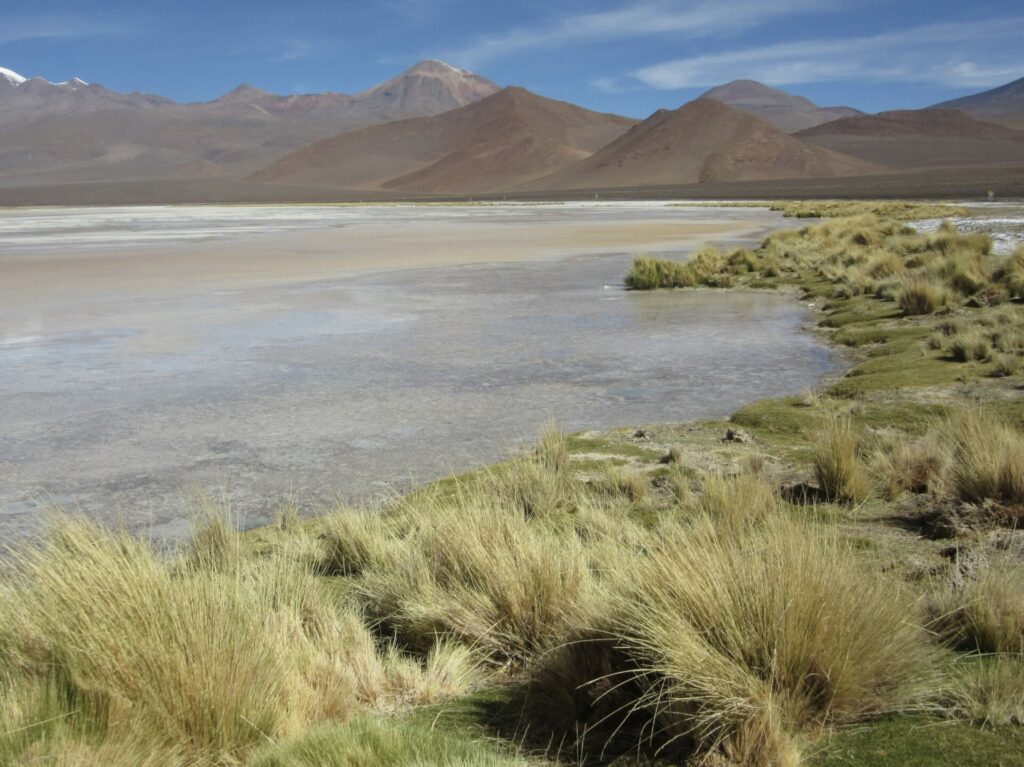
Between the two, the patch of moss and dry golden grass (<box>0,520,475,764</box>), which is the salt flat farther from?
the patch of moss

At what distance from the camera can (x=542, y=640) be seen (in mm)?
3744

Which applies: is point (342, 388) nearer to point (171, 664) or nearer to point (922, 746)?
point (171, 664)

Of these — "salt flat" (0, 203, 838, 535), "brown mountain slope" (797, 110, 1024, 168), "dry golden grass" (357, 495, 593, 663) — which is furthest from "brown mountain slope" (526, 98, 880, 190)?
"dry golden grass" (357, 495, 593, 663)

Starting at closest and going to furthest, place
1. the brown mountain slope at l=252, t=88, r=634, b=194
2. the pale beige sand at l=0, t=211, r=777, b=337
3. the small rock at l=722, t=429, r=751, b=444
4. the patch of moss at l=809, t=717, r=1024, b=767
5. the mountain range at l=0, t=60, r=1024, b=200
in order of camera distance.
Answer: the patch of moss at l=809, t=717, r=1024, b=767 < the small rock at l=722, t=429, r=751, b=444 < the pale beige sand at l=0, t=211, r=777, b=337 < the mountain range at l=0, t=60, r=1024, b=200 < the brown mountain slope at l=252, t=88, r=634, b=194

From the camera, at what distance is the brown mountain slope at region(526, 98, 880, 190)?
5044 inches

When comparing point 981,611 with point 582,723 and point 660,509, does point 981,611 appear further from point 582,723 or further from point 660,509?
point 660,509

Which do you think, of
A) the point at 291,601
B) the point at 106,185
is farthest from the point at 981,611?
the point at 106,185

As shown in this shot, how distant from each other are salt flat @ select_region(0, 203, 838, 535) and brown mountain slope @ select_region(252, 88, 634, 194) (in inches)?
5235

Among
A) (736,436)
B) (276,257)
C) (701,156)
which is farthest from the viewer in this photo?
(701,156)

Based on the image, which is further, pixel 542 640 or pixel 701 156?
pixel 701 156

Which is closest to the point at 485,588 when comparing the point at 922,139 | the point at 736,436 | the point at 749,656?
the point at 749,656

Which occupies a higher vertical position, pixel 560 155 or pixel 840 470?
pixel 560 155

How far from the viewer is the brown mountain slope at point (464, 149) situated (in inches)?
6112

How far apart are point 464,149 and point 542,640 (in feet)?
547
